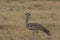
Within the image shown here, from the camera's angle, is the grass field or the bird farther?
the grass field

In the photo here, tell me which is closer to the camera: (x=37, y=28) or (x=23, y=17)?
(x=37, y=28)

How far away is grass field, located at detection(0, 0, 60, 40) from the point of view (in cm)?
906

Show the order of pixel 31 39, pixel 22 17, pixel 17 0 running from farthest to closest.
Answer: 1. pixel 17 0
2. pixel 22 17
3. pixel 31 39

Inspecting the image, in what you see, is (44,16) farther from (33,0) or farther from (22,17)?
(33,0)

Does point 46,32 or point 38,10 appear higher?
point 46,32

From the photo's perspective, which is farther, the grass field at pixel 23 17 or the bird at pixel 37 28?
the grass field at pixel 23 17

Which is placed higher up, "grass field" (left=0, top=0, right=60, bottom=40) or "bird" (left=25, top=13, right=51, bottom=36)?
"bird" (left=25, top=13, right=51, bottom=36)

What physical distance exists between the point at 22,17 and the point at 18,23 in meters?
1.17

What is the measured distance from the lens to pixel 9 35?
902 centimetres

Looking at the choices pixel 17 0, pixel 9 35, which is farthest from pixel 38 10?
pixel 9 35

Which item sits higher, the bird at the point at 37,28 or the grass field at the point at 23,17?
the bird at the point at 37,28

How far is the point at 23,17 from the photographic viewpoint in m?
11.6

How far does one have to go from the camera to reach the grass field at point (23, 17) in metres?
9.06

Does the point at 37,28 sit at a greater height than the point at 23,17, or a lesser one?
greater
